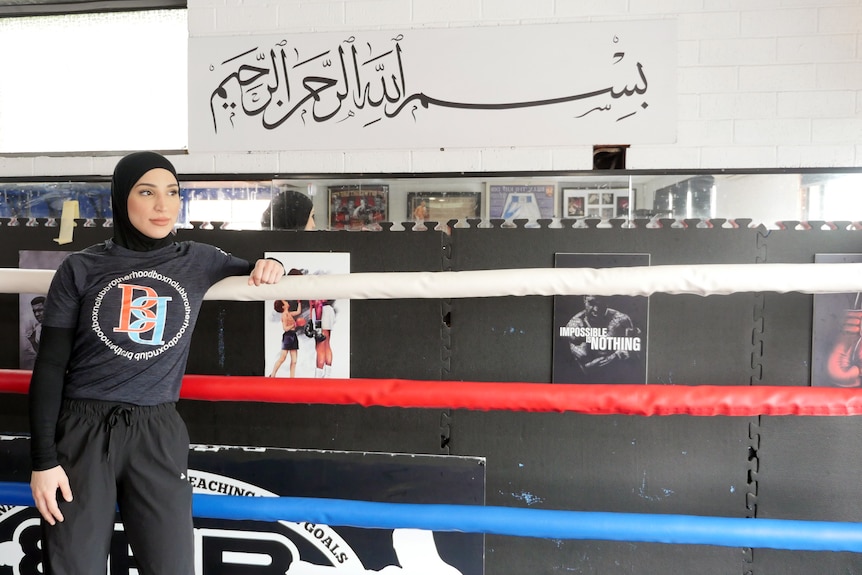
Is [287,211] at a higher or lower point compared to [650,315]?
higher

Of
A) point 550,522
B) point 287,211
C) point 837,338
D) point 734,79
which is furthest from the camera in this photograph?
point 287,211

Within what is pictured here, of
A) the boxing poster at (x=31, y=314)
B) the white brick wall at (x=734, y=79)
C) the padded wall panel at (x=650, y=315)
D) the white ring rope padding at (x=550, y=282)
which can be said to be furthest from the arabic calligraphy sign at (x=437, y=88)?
the white ring rope padding at (x=550, y=282)

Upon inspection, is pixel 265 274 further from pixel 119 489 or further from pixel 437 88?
pixel 437 88

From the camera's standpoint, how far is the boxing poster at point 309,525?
159 cm

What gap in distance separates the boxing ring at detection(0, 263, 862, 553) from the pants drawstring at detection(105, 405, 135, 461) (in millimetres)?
256

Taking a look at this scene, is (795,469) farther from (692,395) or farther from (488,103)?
(488,103)

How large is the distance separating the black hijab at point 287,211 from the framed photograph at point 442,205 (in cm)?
39

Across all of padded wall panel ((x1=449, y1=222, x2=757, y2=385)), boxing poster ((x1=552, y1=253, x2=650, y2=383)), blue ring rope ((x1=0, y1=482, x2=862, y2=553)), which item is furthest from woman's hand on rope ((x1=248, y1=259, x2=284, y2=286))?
boxing poster ((x1=552, y1=253, x2=650, y2=383))

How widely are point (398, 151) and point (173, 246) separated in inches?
43.4

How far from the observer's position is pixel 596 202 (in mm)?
2043

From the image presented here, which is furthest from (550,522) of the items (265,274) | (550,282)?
(265,274)

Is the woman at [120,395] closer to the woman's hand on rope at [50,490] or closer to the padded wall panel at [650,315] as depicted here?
the woman's hand on rope at [50,490]

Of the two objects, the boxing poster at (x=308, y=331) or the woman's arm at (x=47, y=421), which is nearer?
the woman's arm at (x=47, y=421)

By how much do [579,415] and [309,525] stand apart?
2.69 feet
